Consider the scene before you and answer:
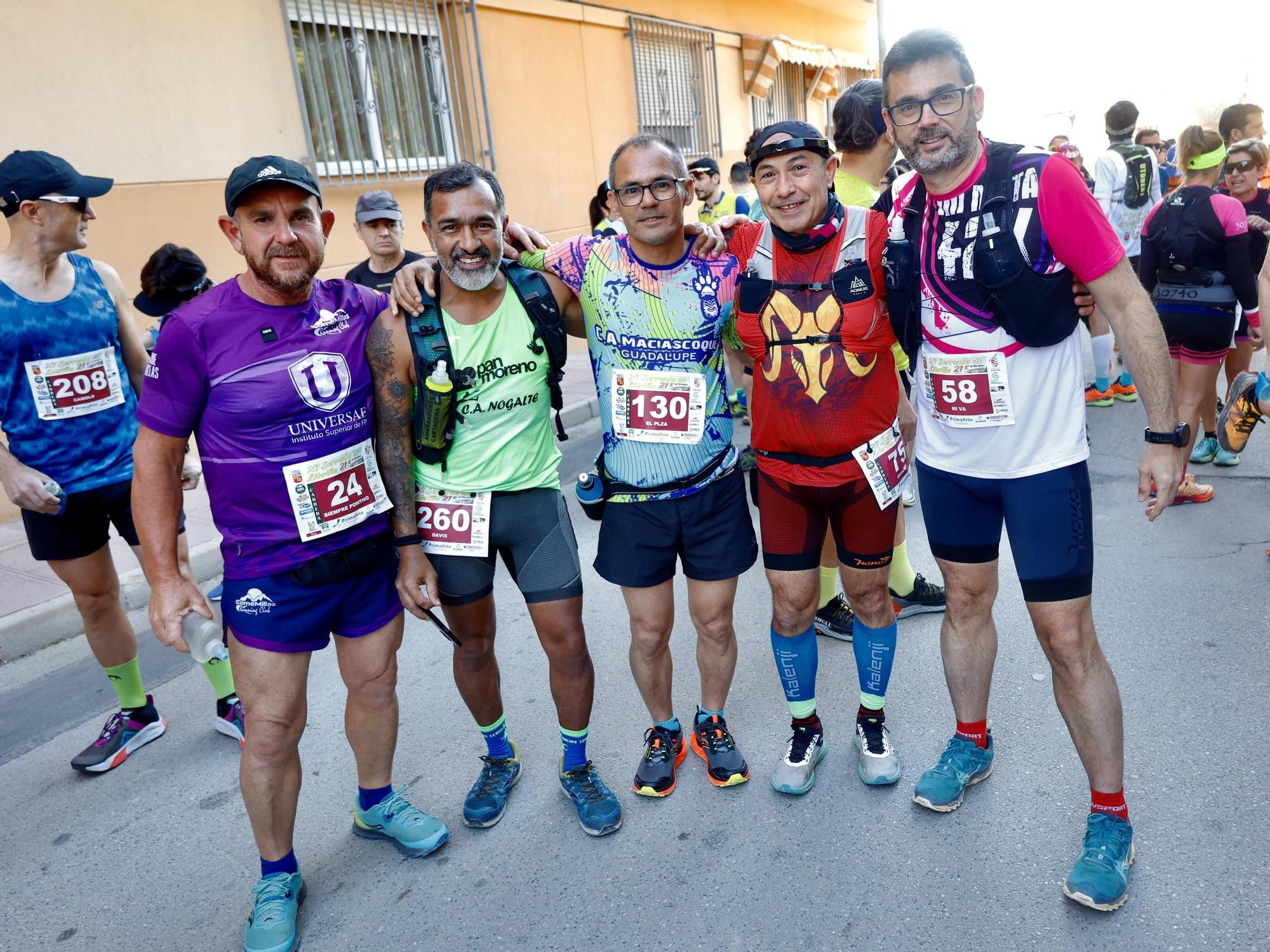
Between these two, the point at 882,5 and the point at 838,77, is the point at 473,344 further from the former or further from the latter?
the point at 838,77

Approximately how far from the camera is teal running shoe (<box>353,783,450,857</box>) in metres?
2.79

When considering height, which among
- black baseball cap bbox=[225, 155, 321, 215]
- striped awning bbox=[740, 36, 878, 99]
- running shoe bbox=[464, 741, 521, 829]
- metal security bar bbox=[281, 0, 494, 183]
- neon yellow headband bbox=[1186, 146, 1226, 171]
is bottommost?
running shoe bbox=[464, 741, 521, 829]

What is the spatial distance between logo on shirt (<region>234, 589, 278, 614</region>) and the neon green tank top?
0.55 metres

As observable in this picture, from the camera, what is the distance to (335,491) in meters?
2.50

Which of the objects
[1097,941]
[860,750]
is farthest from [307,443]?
[1097,941]

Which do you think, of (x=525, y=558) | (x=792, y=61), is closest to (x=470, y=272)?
(x=525, y=558)

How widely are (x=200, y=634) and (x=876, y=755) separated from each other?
81.7 inches

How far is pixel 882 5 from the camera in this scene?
12.0 meters

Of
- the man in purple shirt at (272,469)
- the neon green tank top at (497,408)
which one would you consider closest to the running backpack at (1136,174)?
the neon green tank top at (497,408)

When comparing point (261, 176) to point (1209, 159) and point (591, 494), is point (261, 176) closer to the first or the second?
point (591, 494)

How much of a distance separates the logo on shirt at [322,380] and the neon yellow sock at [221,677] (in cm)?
160

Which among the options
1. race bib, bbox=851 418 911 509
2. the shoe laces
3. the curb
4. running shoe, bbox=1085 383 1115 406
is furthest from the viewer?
running shoe, bbox=1085 383 1115 406

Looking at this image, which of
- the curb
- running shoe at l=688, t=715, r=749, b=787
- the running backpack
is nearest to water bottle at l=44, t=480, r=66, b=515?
the curb

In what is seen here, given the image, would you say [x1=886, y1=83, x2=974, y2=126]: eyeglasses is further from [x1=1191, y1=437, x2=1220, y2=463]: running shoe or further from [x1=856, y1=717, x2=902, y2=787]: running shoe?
[x1=1191, y1=437, x2=1220, y2=463]: running shoe
